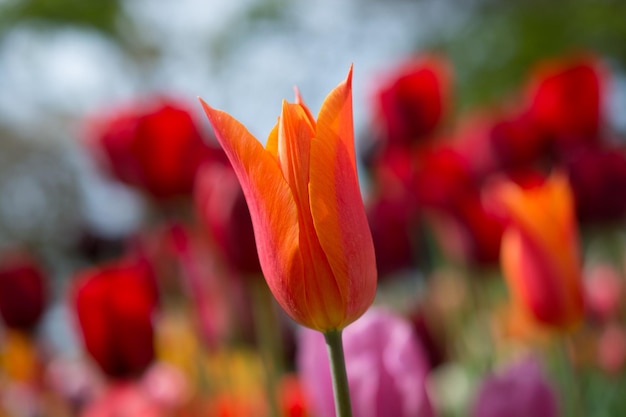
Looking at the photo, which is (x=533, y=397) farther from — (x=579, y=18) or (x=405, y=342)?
(x=579, y=18)

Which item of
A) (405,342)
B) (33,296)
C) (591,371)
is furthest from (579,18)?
(405,342)

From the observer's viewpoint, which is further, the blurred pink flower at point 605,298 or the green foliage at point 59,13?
the green foliage at point 59,13

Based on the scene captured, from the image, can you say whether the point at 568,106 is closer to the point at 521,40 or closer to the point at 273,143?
the point at 273,143

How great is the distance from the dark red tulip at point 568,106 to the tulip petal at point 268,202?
461 mm

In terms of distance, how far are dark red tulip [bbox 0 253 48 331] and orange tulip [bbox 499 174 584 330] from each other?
1.84 feet

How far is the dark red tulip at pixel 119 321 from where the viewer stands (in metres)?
0.61

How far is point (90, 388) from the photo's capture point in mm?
903

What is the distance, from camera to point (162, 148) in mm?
707

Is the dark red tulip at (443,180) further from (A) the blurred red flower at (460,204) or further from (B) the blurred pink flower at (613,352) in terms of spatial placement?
(B) the blurred pink flower at (613,352)

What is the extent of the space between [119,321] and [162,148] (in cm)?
17

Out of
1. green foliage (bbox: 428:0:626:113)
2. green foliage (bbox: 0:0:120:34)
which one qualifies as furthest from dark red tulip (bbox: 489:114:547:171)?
green foliage (bbox: 0:0:120:34)

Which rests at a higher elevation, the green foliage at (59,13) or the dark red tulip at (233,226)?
the green foliage at (59,13)

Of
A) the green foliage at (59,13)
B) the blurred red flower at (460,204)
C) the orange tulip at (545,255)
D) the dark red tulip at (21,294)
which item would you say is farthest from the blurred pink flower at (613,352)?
the green foliage at (59,13)

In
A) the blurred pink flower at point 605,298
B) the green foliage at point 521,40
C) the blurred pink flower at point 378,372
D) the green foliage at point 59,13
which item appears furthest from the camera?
the green foliage at point 59,13
